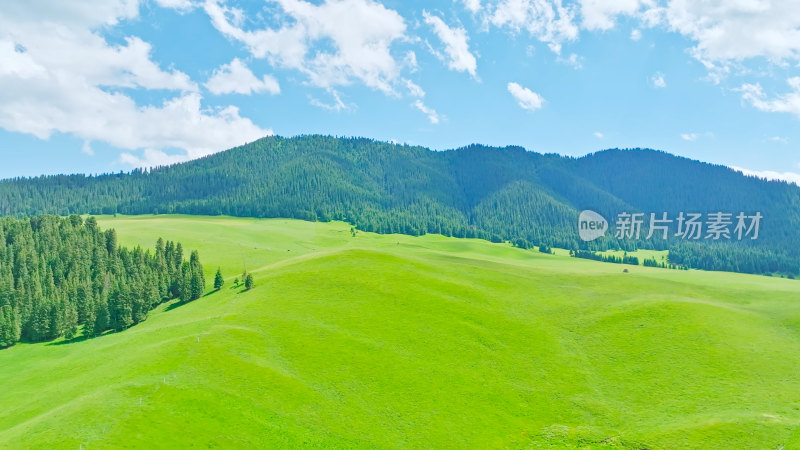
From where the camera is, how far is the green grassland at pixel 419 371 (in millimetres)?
56031

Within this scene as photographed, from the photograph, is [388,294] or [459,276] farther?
[459,276]

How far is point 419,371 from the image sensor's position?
74.1 metres

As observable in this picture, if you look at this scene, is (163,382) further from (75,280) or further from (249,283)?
(75,280)

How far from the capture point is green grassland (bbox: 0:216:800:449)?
56.0m

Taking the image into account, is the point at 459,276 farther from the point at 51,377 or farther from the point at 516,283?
the point at 51,377

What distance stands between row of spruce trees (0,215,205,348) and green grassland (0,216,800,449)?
6.32 m

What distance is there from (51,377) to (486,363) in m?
66.5

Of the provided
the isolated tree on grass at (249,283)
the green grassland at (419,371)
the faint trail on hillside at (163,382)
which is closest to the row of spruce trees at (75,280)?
the green grassland at (419,371)

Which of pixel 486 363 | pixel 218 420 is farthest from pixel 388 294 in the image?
pixel 218 420

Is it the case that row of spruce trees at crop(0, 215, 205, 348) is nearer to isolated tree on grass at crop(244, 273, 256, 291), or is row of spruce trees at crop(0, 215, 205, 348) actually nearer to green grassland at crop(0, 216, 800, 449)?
green grassland at crop(0, 216, 800, 449)

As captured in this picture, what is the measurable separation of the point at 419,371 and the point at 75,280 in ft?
354

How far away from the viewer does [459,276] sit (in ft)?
388

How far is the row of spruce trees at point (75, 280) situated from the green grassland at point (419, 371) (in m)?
6.32

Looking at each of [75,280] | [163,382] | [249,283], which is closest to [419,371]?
[163,382]
